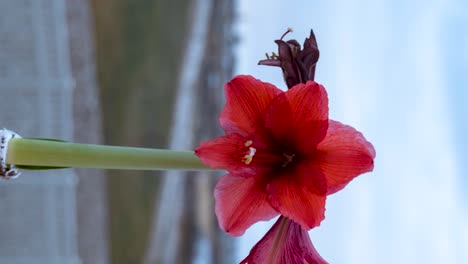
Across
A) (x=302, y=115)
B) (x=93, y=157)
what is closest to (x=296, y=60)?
(x=302, y=115)

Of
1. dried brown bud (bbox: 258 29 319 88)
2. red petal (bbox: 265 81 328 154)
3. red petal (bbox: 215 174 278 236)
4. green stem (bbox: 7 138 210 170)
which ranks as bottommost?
red petal (bbox: 215 174 278 236)

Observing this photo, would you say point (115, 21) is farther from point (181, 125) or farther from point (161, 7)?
point (181, 125)

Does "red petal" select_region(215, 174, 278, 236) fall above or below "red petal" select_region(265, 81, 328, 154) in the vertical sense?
below

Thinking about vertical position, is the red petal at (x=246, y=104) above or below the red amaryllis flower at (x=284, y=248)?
above

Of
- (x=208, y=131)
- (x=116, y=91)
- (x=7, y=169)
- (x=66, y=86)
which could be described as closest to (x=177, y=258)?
(x=208, y=131)

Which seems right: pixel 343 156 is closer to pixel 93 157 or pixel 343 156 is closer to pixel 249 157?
pixel 249 157

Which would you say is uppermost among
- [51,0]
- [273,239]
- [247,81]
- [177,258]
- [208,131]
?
[51,0]
